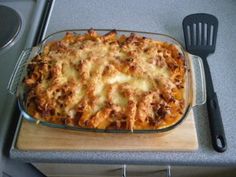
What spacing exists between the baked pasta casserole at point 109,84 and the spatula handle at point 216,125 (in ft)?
0.26

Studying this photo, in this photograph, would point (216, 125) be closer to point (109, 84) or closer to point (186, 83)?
point (186, 83)

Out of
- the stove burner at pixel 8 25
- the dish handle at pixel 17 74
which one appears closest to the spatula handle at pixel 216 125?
the dish handle at pixel 17 74

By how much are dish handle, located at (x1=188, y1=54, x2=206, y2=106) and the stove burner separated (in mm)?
548

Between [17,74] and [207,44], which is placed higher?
[207,44]

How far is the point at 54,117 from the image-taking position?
65 centimetres

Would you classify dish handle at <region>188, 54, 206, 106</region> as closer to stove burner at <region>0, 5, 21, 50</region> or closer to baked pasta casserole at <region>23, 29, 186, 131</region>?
baked pasta casserole at <region>23, 29, 186, 131</region>

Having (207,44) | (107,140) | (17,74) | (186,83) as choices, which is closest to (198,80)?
(186,83)

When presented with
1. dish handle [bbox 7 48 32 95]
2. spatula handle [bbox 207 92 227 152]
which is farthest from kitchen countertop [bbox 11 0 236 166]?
dish handle [bbox 7 48 32 95]

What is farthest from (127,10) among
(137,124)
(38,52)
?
(137,124)

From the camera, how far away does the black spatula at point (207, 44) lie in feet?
2.17

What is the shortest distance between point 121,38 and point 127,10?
0.21 m

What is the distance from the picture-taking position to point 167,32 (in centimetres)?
88

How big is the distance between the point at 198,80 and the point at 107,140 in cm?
28

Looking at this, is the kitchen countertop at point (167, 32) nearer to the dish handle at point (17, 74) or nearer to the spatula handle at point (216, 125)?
the spatula handle at point (216, 125)
